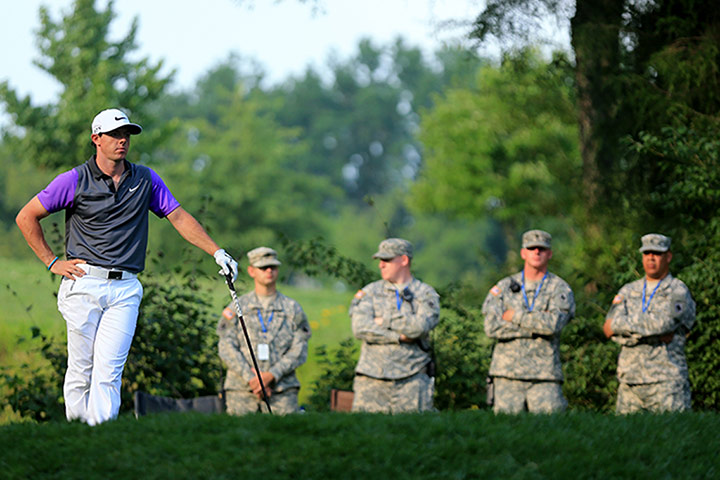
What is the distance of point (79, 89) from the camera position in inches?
1580

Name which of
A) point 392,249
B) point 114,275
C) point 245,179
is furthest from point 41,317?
point 245,179

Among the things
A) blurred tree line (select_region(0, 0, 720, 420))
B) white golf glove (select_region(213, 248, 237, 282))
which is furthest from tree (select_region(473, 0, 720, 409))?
white golf glove (select_region(213, 248, 237, 282))

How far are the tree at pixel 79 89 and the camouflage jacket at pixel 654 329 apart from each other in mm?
31170

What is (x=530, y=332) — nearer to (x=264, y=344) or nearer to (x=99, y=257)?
(x=264, y=344)

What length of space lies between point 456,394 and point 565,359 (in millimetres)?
1328

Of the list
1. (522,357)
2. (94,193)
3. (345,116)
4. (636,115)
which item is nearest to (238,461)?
(94,193)

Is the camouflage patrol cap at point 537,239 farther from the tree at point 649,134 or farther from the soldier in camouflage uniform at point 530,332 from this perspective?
the tree at point 649,134

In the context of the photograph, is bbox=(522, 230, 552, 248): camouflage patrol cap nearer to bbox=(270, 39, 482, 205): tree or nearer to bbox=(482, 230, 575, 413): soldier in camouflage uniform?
bbox=(482, 230, 575, 413): soldier in camouflage uniform

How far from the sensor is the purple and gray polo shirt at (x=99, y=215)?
647cm


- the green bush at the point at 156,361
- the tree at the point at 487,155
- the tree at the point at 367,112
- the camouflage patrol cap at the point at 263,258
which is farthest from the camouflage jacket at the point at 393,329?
the tree at the point at 367,112

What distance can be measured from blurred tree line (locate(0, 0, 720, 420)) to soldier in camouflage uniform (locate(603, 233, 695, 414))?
1.31 metres

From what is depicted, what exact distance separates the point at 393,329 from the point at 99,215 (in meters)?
3.36

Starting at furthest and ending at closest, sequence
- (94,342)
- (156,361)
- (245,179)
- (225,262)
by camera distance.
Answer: (245,179) < (156,361) < (225,262) < (94,342)

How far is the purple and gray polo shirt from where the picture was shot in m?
6.47
